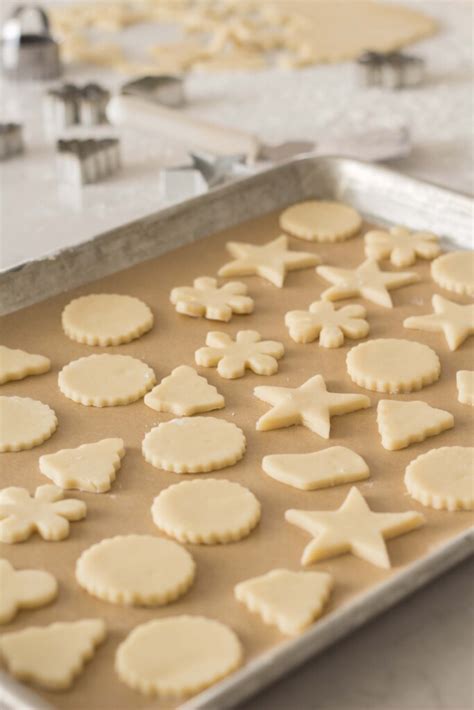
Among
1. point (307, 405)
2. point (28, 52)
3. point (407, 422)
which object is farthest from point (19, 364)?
point (28, 52)

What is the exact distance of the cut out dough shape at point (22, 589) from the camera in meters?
0.97

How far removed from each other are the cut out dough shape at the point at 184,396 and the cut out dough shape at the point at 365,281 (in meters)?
0.27

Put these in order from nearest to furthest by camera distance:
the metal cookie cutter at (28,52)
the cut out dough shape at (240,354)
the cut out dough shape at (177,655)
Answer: the cut out dough shape at (177,655) < the cut out dough shape at (240,354) < the metal cookie cutter at (28,52)

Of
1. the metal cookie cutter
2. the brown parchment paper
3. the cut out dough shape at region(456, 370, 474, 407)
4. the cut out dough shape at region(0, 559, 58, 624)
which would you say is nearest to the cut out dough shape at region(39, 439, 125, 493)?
the brown parchment paper

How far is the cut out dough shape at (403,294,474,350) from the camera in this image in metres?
1.41

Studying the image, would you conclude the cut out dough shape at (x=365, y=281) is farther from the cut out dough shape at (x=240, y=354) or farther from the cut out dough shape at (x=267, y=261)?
the cut out dough shape at (x=240, y=354)

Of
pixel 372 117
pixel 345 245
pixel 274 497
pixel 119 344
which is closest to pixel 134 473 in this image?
pixel 274 497

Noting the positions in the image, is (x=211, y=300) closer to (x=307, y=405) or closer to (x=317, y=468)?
(x=307, y=405)

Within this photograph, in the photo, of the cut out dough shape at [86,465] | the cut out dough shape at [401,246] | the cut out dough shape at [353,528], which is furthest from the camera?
the cut out dough shape at [401,246]

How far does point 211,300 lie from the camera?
148 centimetres

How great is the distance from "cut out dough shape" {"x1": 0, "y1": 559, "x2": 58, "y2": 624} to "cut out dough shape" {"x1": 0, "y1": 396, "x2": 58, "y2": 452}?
0.21 meters

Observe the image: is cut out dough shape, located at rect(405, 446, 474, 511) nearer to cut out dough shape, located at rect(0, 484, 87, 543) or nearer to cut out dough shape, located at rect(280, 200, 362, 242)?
cut out dough shape, located at rect(0, 484, 87, 543)

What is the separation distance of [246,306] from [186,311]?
78 mm

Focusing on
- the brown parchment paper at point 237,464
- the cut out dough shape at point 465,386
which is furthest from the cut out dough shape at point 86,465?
the cut out dough shape at point 465,386
